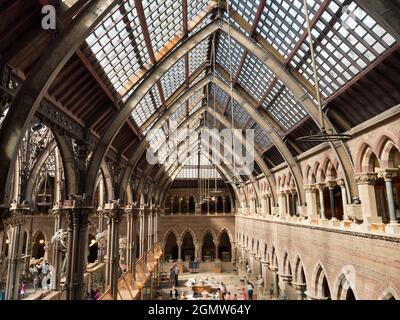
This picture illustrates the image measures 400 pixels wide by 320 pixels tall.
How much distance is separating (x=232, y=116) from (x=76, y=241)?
7.76 metres

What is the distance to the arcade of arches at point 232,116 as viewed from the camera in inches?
299

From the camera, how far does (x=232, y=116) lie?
11805 mm

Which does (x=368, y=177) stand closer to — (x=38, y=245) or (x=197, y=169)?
(x=197, y=169)

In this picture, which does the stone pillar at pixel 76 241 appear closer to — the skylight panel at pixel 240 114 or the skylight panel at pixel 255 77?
the skylight panel at pixel 255 77

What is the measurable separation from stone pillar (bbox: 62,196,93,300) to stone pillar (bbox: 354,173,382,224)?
438 inches

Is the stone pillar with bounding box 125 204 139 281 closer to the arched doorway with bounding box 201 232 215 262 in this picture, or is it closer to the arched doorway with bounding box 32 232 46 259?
the arched doorway with bounding box 32 232 46 259

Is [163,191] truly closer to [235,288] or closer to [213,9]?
[235,288]

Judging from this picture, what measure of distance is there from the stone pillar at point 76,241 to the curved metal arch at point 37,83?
4890 millimetres

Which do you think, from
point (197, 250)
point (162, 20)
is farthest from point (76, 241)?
point (197, 250)

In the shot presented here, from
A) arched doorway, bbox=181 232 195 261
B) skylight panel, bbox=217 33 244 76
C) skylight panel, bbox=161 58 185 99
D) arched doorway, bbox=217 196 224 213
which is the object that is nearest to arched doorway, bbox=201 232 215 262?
arched doorway, bbox=181 232 195 261

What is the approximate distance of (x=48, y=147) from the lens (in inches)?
607

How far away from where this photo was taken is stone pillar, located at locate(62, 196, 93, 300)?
11164 mm

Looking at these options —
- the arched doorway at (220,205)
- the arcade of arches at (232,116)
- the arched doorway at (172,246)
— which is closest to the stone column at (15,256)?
the arcade of arches at (232,116)
